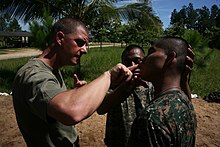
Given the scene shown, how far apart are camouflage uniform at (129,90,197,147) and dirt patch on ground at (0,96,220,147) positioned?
3.31 metres

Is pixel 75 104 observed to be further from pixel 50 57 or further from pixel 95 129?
pixel 95 129

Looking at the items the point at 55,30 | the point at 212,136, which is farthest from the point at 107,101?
the point at 212,136

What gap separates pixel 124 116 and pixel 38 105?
121cm

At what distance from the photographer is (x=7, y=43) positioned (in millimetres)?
34656

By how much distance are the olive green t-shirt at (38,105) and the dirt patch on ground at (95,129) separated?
291cm

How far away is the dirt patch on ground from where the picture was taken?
181 inches

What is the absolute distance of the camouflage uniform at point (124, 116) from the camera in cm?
236

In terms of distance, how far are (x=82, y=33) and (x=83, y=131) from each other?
3.56 metres

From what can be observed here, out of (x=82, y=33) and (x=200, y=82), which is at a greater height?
(x=82, y=33)

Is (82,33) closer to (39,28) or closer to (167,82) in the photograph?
(167,82)

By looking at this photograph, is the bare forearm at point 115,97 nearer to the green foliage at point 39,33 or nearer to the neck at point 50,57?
the neck at point 50,57

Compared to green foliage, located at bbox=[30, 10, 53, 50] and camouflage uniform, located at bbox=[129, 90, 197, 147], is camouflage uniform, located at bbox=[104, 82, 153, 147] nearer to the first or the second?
camouflage uniform, located at bbox=[129, 90, 197, 147]

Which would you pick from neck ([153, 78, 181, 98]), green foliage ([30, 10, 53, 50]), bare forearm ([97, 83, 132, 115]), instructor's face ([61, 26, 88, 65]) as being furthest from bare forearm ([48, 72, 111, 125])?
green foliage ([30, 10, 53, 50])

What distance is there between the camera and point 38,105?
129 centimetres
